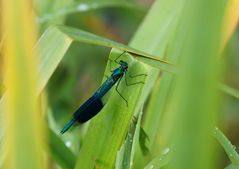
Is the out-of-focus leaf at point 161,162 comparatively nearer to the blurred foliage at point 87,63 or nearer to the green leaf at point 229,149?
the green leaf at point 229,149

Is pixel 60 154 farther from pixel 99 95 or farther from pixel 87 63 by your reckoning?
pixel 87 63

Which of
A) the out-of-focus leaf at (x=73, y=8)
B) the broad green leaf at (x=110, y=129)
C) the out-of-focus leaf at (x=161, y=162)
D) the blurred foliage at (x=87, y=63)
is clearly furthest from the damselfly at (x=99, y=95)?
the out-of-focus leaf at (x=73, y=8)

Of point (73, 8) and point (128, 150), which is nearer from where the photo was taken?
point (128, 150)

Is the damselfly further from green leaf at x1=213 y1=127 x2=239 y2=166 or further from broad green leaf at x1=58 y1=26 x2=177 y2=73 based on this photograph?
green leaf at x1=213 y1=127 x2=239 y2=166

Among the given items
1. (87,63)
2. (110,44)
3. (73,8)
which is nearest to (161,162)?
(110,44)

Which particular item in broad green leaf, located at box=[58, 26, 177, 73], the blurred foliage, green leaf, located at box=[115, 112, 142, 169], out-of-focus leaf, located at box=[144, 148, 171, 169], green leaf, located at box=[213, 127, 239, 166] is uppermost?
broad green leaf, located at box=[58, 26, 177, 73]

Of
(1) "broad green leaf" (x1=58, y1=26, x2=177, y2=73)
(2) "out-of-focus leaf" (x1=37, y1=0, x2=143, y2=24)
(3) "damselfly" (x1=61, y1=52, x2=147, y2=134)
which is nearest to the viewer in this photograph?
(1) "broad green leaf" (x1=58, y1=26, x2=177, y2=73)

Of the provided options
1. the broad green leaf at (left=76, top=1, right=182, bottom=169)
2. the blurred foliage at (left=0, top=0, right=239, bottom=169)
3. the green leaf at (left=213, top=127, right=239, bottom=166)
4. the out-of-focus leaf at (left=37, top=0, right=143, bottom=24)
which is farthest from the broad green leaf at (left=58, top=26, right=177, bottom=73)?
the out-of-focus leaf at (left=37, top=0, right=143, bottom=24)

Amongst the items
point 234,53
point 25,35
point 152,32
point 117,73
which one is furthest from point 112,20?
point 25,35

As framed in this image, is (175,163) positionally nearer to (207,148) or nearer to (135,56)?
(207,148)

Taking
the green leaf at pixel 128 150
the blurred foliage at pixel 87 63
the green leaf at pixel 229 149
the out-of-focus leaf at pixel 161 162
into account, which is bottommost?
the blurred foliage at pixel 87 63

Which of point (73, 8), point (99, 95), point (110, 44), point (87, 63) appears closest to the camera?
point (110, 44)
